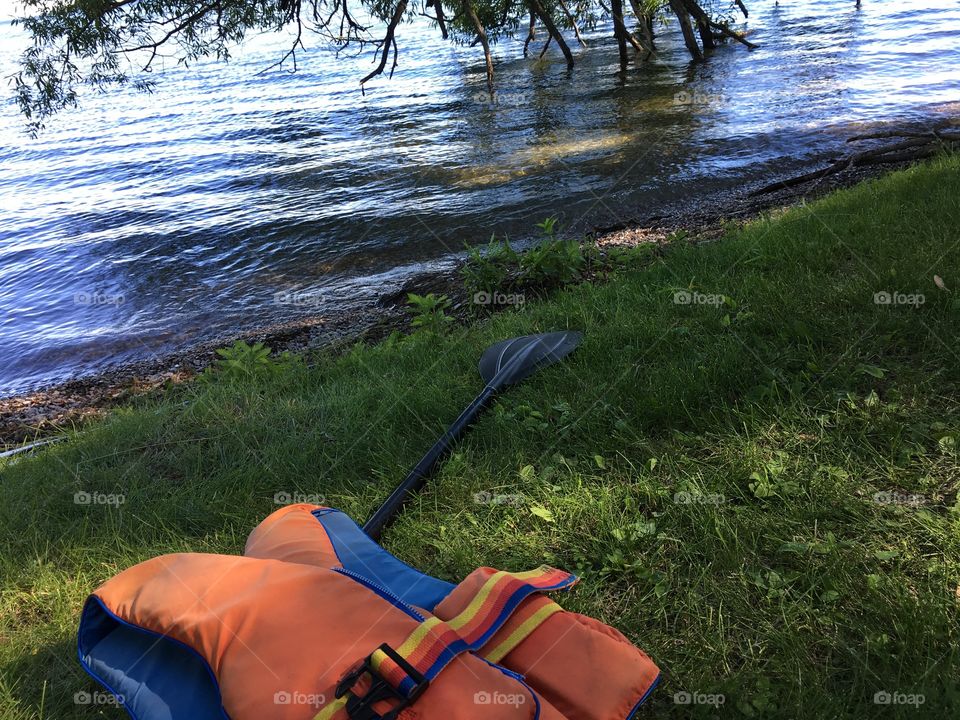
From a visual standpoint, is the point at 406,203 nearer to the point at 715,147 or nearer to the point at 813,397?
the point at 715,147

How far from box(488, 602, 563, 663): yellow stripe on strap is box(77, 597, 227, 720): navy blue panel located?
0.70 m

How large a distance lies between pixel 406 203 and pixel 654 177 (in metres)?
3.17

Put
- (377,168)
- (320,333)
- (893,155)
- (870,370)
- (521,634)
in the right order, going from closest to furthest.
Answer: (521,634) < (870,370) < (320,333) < (893,155) < (377,168)

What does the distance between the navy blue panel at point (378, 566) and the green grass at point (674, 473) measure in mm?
223

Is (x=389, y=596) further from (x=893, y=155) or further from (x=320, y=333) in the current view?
(x=893, y=155)

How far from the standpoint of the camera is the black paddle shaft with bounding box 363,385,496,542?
8.89 ft

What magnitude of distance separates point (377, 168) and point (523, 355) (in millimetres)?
7864

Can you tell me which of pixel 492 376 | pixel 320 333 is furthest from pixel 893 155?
pixel 320 333

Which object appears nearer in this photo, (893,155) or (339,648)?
(339,648)

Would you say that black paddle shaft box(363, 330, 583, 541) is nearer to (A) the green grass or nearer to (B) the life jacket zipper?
(A) the green grass

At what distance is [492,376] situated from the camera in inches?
139

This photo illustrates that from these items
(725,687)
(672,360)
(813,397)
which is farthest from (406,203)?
(725,687)

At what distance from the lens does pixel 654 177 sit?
849 cm

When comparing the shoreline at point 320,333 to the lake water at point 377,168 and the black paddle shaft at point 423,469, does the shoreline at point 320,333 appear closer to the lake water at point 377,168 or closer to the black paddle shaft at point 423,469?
the lake water at point 377,168
